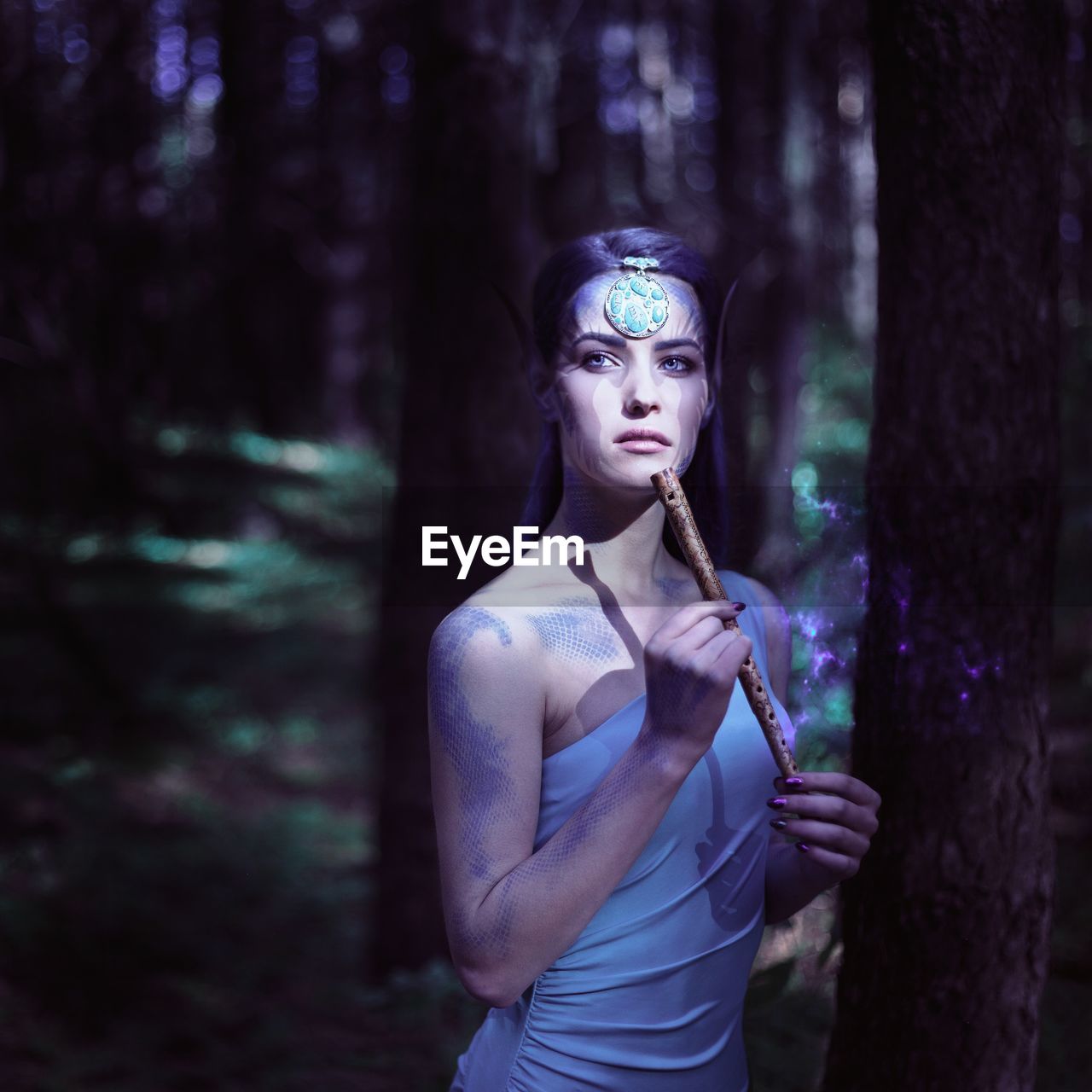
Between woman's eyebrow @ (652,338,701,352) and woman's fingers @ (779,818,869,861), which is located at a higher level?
woman's eyebrow @ (652,338,701,352)

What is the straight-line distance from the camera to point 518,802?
5.21 ft

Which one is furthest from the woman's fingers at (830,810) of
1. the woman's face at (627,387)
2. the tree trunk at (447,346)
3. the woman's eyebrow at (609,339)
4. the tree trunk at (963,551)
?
the tree trunk at (447,346)

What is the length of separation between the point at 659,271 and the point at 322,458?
7064 mm

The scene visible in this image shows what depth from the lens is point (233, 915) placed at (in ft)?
18.9

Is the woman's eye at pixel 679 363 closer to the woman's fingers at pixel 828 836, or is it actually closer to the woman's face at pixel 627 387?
the woman's face at pixel 627 387

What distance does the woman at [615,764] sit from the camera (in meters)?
1.55

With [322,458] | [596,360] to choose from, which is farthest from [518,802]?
[322,458]

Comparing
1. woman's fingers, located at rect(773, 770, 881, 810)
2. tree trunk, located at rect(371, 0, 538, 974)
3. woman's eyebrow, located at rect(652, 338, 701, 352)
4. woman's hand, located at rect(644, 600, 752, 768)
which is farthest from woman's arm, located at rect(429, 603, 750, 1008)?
tree trunk, located at rect(371, 0, 538, 974)

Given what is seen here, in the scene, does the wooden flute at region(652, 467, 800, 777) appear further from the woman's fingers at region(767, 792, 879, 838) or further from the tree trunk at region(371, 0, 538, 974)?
the tree trunk at region(371, 0, 538, 974)

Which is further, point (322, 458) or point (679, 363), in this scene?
point (322, 458)

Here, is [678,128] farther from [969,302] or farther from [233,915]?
[969,302]

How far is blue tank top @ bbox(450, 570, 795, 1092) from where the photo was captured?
A: 165cm

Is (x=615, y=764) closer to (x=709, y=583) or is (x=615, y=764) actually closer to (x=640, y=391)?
(x=709, y=583)

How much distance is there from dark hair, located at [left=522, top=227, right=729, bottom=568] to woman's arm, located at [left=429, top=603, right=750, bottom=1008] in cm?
35
